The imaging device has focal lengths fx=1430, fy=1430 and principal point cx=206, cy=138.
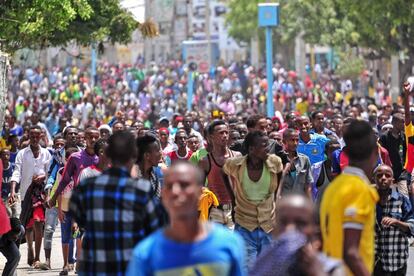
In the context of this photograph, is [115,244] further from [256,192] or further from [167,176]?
[256,192]

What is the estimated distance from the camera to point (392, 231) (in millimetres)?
10195

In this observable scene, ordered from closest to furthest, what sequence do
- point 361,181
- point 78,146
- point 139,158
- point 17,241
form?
point 361,181 < point 139,158 < point 17,241 < point 78,146

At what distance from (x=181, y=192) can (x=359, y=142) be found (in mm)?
1490

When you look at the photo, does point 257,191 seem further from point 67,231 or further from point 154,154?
point 67,231

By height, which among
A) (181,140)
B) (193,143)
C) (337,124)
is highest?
(181,140)

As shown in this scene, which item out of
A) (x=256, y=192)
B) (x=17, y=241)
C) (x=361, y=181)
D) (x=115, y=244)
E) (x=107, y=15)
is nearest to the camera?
(x=361, y=181)

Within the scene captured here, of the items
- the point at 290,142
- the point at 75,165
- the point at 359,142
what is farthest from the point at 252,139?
the point at 359,142

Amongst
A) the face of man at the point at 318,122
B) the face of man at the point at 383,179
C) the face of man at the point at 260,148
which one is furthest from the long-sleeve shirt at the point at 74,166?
the face of man at the point at 318,122

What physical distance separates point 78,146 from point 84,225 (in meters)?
7.09

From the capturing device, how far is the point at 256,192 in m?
10.8

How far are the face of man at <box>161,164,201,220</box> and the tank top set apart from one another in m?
5.64

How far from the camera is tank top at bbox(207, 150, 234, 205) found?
1196 centimetres

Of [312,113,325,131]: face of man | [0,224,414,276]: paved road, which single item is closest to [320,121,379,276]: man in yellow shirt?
[0,224,414,276]: paved road

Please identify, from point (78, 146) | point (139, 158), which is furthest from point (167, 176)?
point (78, 146)
